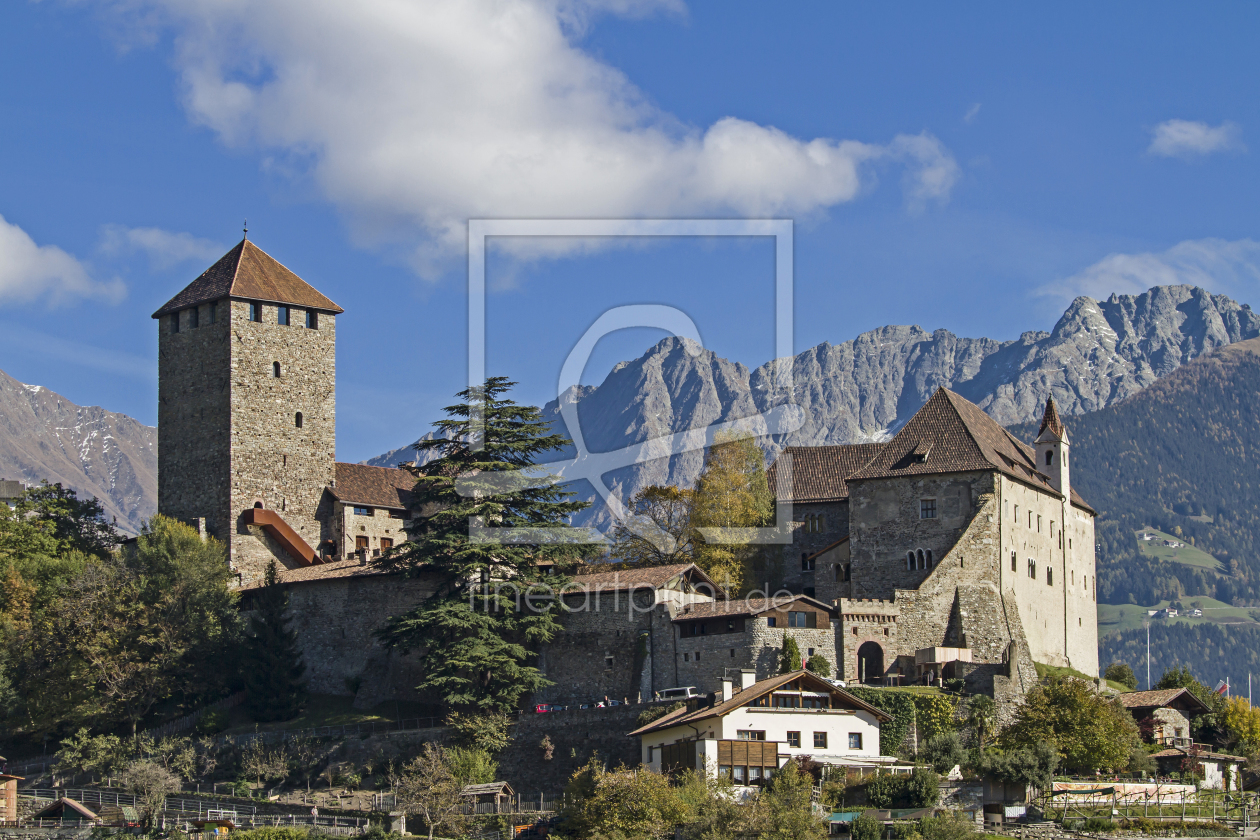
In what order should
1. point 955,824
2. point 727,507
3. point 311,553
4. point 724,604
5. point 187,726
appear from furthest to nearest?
point 311,553, point 727,507, point 187,726, point 724,604, point 955,824

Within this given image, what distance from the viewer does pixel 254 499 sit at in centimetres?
8106

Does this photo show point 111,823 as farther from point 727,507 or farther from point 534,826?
point 727,507

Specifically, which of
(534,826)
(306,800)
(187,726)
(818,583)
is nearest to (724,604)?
(818,583)

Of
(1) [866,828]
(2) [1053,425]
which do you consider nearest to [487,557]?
(1) [866,828]

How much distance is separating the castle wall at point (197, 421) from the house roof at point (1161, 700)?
149 feet

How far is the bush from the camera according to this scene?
50188 millimetres

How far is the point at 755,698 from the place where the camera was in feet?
186

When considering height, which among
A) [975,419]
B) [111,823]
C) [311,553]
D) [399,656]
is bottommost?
[111,823]

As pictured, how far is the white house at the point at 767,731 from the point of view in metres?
56.0

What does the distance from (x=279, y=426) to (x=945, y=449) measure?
3563 cm

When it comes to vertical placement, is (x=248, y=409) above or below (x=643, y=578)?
above

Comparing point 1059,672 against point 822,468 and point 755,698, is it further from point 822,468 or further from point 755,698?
point 755,698

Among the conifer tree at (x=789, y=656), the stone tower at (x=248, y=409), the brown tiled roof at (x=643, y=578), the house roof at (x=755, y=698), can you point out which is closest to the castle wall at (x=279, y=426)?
the stone tower at (x=248, y=409)

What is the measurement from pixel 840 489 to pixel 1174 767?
22.3 meters
